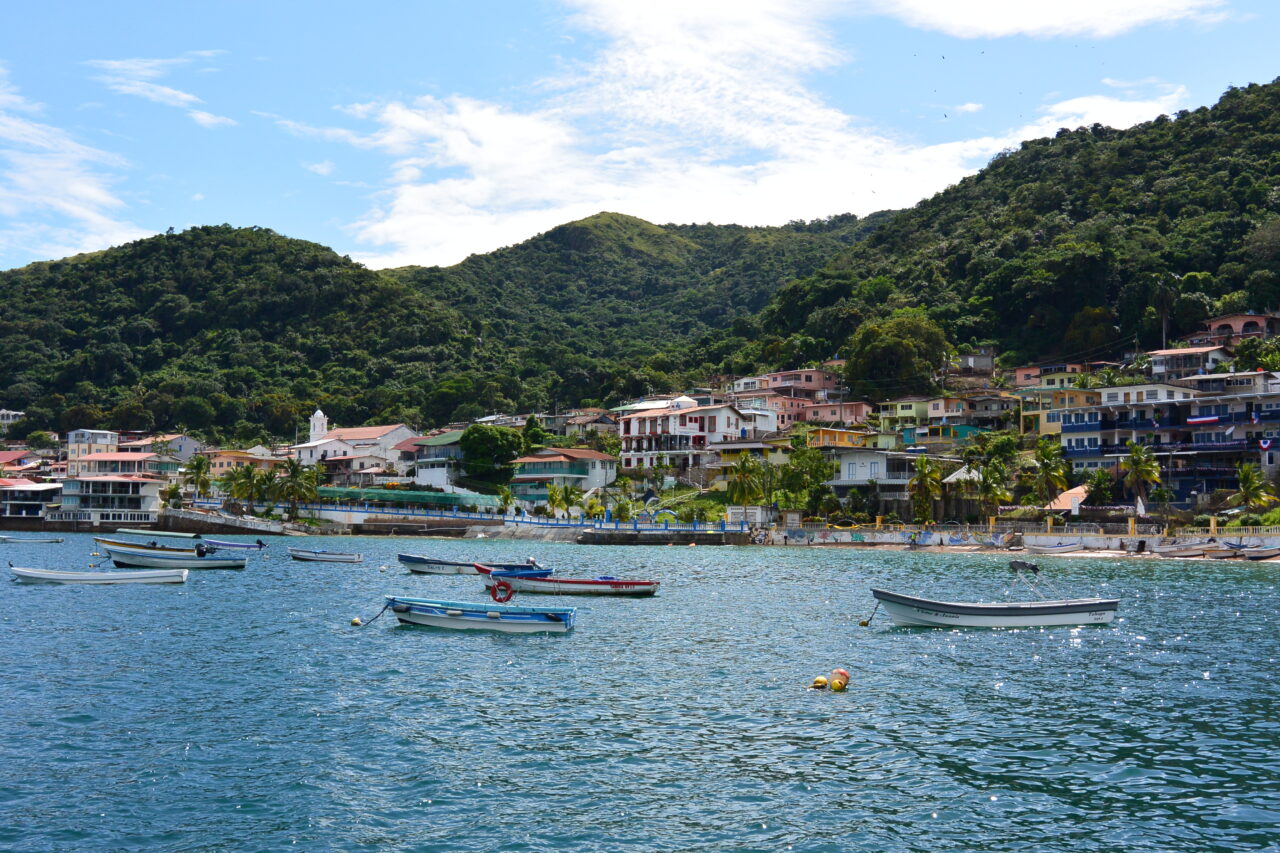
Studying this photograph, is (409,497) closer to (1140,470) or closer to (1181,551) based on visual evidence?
(1140,470)

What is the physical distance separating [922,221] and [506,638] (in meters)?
163

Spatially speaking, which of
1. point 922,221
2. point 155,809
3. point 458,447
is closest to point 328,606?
point 155,809

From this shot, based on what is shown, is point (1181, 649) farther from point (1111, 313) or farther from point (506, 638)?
point (1111, 313)

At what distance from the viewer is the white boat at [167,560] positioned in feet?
200

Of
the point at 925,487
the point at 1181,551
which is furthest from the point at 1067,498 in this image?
the point at 1181,551

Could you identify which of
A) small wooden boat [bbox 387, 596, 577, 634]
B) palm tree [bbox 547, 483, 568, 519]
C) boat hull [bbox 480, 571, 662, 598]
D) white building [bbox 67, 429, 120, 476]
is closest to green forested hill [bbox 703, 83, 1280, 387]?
palm tree [bbox 547, 483, 568, 519]

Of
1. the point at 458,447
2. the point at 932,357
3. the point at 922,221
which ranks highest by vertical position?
the point at 922,221

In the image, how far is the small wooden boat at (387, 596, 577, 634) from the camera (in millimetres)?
36812

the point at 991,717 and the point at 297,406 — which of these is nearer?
the point at 991,717

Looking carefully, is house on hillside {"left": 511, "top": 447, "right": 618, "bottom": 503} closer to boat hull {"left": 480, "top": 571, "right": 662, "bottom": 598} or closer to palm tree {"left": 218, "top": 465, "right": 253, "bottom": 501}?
palm tree {"left": 218, "top": 465, "right": 253, "bottom": 501}

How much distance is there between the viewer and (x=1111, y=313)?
398 ft

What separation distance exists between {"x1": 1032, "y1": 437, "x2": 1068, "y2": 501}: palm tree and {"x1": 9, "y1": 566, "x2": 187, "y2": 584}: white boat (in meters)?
63.9

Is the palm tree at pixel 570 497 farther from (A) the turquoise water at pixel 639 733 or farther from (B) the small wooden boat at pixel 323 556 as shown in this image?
(A) the turquoise water at pixel 639 733

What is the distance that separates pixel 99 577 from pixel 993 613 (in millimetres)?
43862
